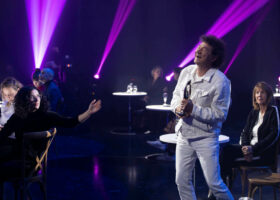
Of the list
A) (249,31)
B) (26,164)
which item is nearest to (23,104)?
(26,164)

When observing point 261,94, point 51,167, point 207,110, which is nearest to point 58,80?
point 51,167

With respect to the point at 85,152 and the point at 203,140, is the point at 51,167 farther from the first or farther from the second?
the point at 203,140

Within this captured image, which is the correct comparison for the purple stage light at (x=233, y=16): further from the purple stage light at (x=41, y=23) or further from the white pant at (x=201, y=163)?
the white pant at (x=201, y=163)

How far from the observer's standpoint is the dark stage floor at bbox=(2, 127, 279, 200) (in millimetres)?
4398

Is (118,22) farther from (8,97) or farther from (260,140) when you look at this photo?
(260,140)

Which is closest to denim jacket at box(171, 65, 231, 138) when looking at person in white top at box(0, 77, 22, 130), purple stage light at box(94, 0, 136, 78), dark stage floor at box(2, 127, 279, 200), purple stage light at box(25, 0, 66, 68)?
Answer: dark stage floor at box(2, 127, 279, 200)

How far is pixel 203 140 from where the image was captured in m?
2.84

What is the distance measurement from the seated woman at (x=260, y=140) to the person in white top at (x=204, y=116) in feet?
2.57

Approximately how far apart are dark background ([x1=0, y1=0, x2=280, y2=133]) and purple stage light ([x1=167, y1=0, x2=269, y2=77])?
6.3 inches

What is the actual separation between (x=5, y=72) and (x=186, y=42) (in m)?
4.90

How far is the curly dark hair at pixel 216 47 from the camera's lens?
9.51 ft

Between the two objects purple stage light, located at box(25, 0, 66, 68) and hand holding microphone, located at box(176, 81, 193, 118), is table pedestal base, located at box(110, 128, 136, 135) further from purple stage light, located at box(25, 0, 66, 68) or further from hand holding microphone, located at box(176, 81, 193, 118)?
hand holding microphone, located at box(176, 81, 193, 118)

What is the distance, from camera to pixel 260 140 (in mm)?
3652

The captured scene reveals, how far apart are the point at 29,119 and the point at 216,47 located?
1615 mm
